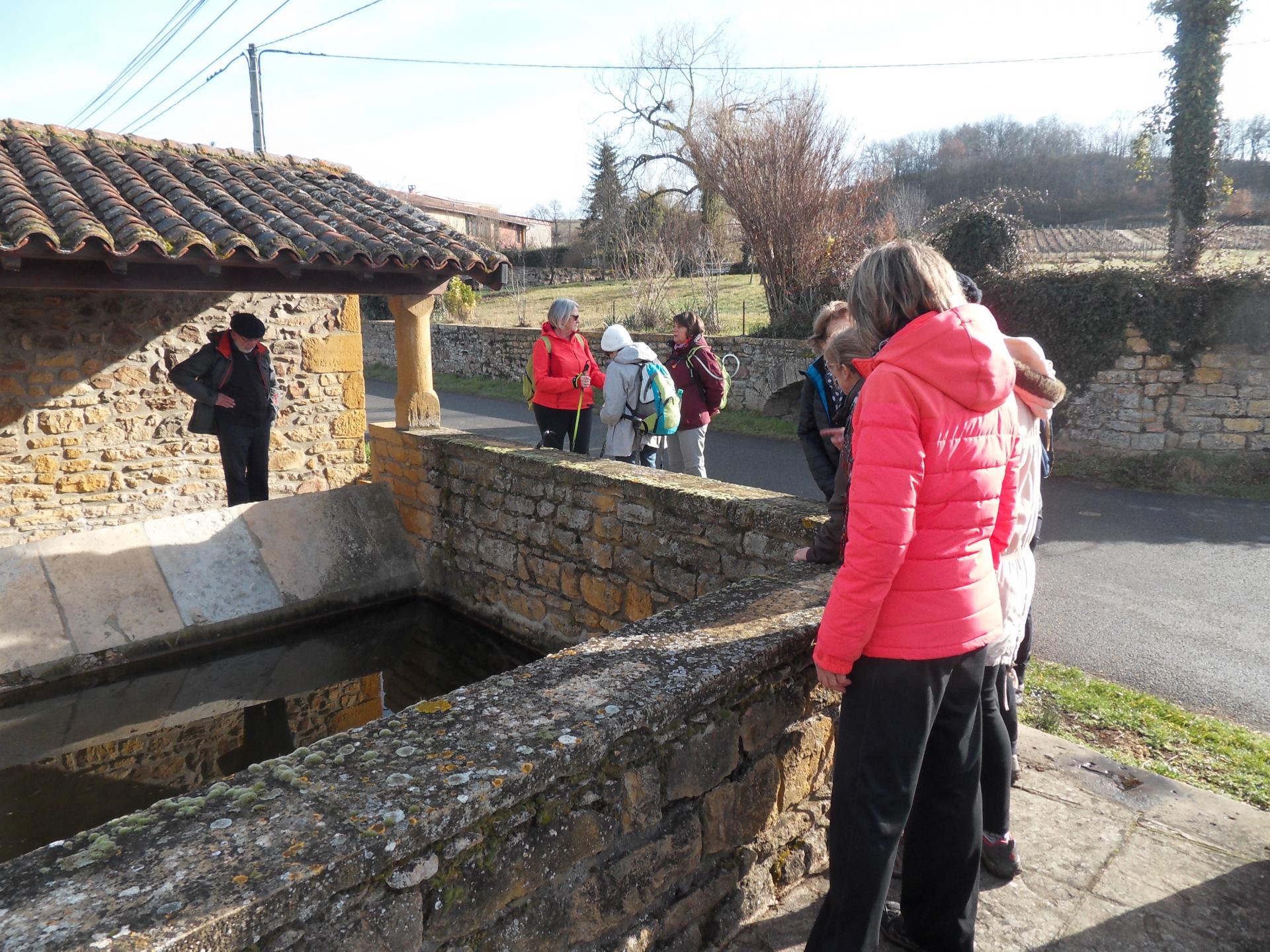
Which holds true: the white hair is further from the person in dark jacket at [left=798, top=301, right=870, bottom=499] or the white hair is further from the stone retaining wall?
the stone retaining wall

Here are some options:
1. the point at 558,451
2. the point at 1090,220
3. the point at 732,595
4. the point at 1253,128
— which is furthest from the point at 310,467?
the point at 1253,128

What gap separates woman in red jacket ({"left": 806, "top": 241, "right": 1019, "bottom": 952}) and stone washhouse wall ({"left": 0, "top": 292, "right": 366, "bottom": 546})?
24.1 ft

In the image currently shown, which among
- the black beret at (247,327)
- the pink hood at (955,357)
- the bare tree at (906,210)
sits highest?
the bare tree at (906,210)

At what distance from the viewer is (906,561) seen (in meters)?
2.00

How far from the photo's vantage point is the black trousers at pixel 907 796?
6.61ft

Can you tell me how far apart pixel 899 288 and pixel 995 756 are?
1480 mm

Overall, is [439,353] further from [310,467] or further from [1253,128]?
[1253,128]

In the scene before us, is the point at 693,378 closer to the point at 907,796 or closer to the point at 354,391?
the point at 354,391

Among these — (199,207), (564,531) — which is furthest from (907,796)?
(199,207)

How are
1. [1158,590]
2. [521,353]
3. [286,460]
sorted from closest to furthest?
[1158,590] → [286,460] → [521,353]

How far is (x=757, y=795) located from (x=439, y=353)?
66.6ft

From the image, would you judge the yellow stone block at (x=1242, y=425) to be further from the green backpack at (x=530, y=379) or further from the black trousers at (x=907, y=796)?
the black trousers at (x=907, y=796)

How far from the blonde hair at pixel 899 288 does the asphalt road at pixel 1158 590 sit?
3433mm

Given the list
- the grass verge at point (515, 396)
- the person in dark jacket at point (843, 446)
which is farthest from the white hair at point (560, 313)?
the grass verge at point (515, 396)
